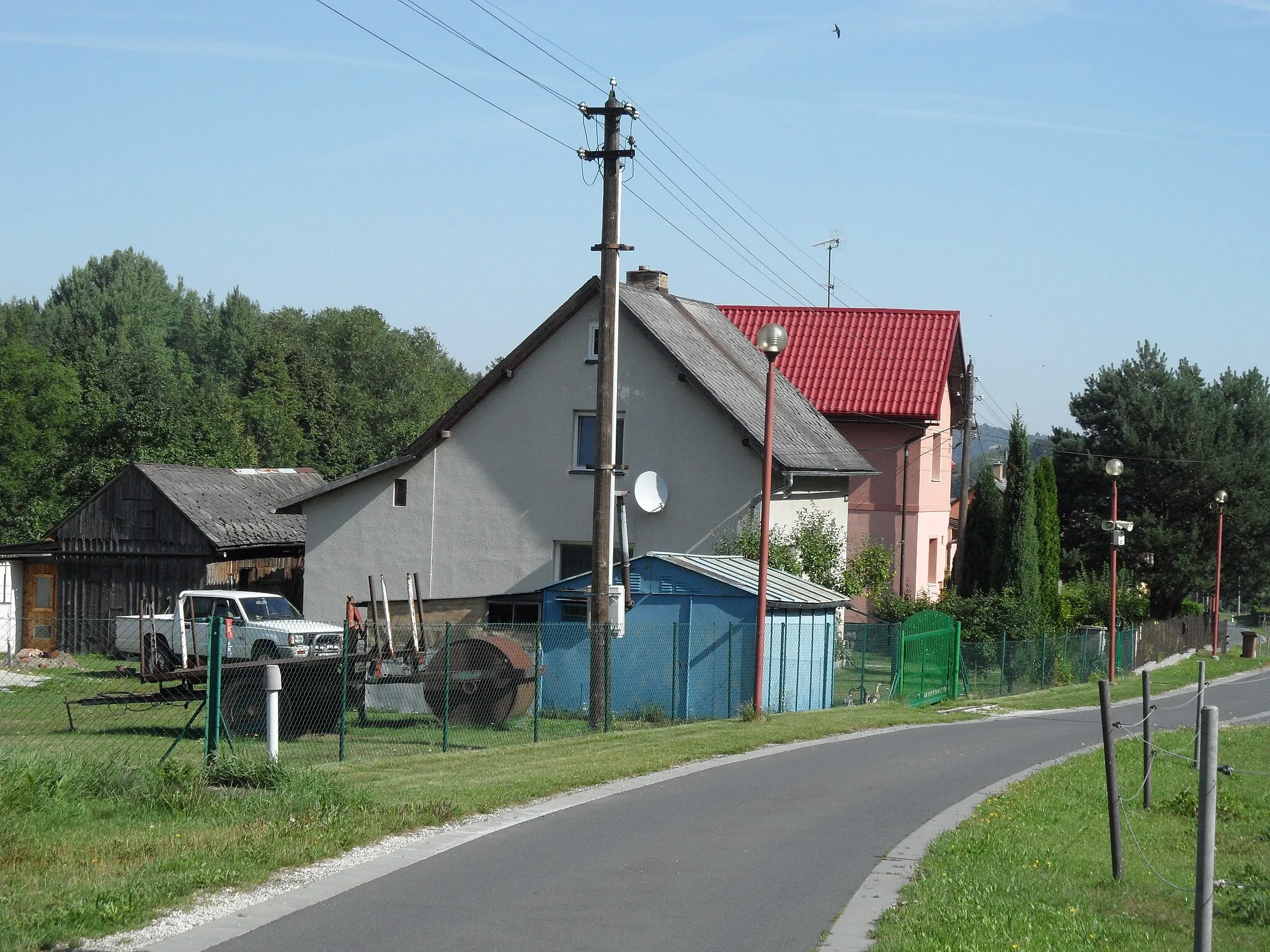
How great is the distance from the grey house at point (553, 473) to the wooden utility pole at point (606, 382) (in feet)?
30.4

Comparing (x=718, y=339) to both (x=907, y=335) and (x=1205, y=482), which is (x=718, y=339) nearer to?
(x=907, y=335)

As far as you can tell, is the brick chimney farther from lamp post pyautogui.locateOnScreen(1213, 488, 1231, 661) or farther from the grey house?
lamp post pyautogui.locateOnScreen(1213, 488, 1231, 661)

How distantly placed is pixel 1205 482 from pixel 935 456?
52.4ft

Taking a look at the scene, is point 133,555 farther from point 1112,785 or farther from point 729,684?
point 1112,785

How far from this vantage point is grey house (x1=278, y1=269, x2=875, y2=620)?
31250 mm

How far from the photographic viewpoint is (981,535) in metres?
45.4

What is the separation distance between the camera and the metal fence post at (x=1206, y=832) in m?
6.41

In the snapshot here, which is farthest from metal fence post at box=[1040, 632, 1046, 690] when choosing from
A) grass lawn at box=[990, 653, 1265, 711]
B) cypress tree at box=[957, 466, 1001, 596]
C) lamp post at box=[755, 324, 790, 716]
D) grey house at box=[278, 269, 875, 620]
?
lamp post at box=[755, 324, 790, 716]

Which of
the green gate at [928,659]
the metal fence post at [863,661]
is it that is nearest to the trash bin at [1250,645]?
the green gate at [928,659]

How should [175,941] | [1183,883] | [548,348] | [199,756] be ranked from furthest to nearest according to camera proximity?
1. [548,348]
2. [199,756]
3. [1183,883]
4. [175,941]

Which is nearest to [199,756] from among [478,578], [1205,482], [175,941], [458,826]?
[458,826]

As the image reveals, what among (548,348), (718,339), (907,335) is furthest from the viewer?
(907,335)

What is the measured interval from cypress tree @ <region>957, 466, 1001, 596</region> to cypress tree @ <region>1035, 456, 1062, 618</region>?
135 cm

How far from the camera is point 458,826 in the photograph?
11281 millimetres
